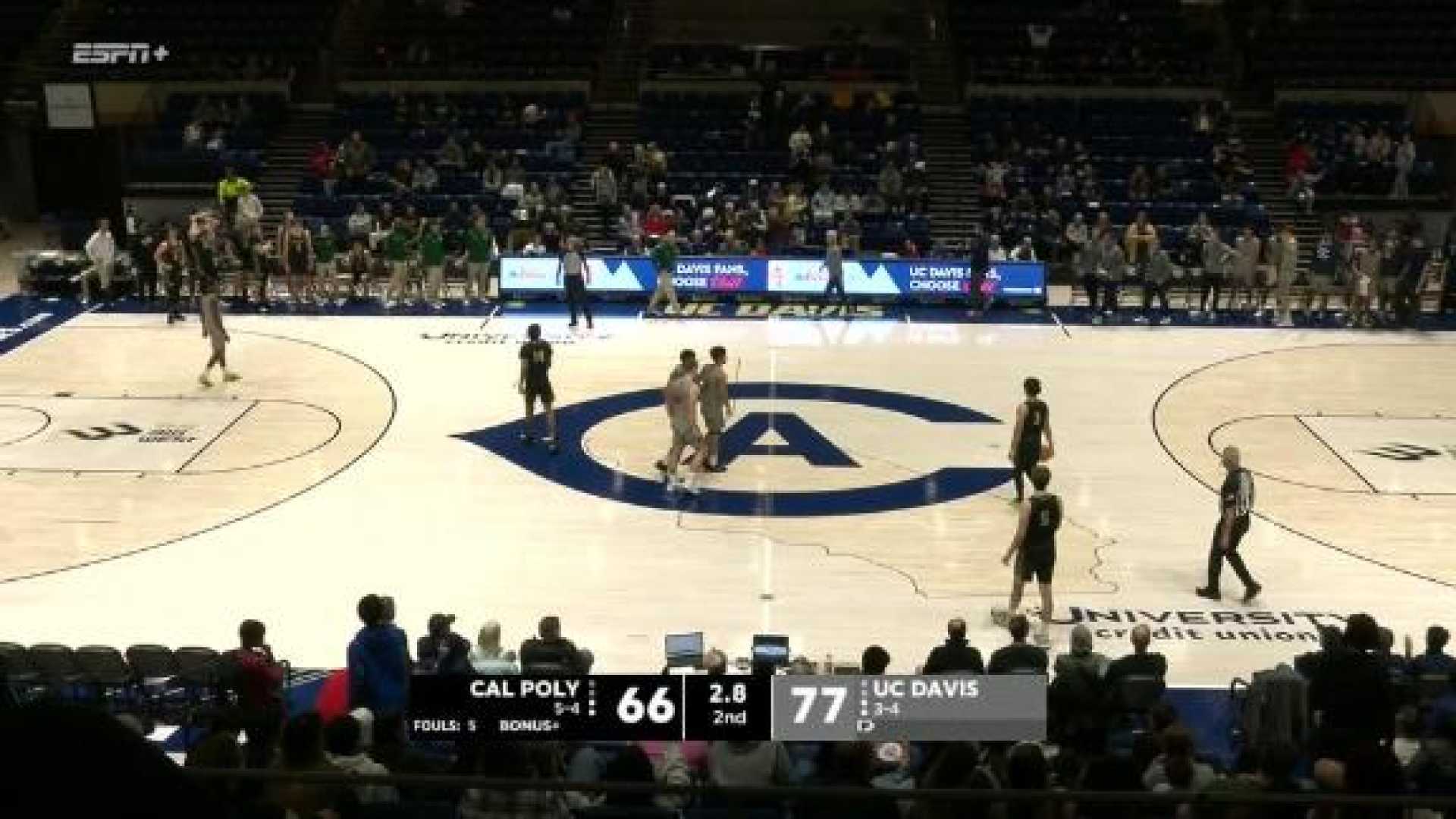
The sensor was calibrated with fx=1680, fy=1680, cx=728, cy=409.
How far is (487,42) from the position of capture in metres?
36.9

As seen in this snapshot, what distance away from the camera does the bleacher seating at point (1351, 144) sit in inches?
1287

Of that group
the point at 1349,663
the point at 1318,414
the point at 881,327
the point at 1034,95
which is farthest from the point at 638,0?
the point at 1349,663

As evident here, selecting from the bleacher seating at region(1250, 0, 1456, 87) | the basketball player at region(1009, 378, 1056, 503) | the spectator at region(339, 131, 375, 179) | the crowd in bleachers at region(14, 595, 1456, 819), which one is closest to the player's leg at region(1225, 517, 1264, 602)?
the crowd in bleachers at region(14, 595, 1456, 819)

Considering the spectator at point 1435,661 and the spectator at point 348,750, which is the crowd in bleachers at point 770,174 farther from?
the spectator at point 348,750

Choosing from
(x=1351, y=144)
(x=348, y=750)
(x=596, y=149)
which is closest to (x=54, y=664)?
(x=348, y=750)

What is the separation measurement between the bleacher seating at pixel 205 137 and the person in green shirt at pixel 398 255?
22.2 ft

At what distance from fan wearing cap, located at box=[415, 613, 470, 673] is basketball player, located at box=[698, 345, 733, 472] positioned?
600 centimetres

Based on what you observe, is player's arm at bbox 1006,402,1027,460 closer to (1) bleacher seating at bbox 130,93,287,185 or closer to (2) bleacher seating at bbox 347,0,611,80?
(1) bleacher seating at bbox 130,93,287,185

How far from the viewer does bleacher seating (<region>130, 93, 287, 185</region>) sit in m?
33.2

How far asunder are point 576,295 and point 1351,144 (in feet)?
54.8

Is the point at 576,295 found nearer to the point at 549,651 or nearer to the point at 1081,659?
the point at 549,651

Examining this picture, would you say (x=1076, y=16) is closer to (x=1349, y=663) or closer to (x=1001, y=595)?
(x=1001, y=595)

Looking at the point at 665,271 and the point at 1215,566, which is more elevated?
the point at 665,271

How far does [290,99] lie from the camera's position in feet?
117
